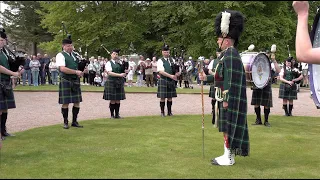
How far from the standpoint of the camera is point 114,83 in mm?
9758

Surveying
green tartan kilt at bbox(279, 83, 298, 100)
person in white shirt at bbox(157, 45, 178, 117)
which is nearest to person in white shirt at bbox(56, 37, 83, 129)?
person in white shirt at bbox(157, 45, 178, 117)

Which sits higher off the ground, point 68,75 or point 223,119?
point 68,75

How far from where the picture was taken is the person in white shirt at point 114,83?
9.68 meters

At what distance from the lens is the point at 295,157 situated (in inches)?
225

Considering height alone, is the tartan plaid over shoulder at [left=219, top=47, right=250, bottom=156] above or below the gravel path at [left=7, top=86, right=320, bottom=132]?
above

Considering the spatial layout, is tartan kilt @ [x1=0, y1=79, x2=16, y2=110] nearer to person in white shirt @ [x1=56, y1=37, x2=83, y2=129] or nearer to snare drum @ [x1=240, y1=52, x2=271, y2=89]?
person in white shirt @ [x1=56, y1=37, x2=83, y2=129]

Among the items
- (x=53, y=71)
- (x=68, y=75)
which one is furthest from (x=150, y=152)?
(x=53, y=71)

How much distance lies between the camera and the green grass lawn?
15.5 ft

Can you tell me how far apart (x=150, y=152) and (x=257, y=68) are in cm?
336

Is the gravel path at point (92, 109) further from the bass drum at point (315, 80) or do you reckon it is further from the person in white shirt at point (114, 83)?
the bass drum at point (315, 80)

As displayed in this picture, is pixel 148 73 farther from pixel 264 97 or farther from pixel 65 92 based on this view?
pixel 65 92

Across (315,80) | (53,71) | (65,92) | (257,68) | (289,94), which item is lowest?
(289,94)

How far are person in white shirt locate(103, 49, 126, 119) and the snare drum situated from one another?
3.06 metres

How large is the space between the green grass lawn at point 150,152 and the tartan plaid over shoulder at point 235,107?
33cm
